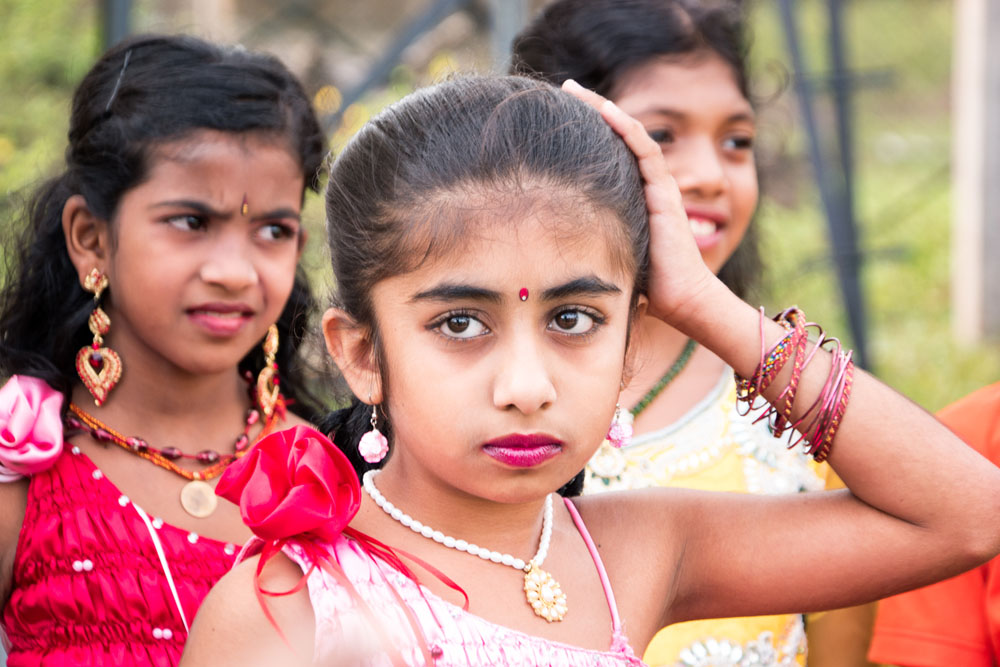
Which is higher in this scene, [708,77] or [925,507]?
[708,77]

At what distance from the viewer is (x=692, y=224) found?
2629mm

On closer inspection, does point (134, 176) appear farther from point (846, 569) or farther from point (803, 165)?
point (803, 165)

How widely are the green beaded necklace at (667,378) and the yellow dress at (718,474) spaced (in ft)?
0.23

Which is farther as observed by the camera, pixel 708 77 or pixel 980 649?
pixel 708 77

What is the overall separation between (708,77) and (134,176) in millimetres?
1212

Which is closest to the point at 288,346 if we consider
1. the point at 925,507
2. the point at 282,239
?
the point at 282,239

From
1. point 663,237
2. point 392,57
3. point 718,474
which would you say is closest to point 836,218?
point 392,57

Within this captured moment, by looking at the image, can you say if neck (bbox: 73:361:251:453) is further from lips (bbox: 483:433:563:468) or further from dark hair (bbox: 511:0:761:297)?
lips (bbox: 483:433:563:468)

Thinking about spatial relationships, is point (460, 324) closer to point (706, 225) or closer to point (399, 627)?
point (399, 627)

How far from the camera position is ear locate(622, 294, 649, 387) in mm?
1919

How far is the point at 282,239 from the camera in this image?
8.66 feet

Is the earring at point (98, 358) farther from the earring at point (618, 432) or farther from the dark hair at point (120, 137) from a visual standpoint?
the earring at point (618, 432)

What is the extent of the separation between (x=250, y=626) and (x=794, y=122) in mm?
9898

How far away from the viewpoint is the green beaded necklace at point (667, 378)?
2645mm
